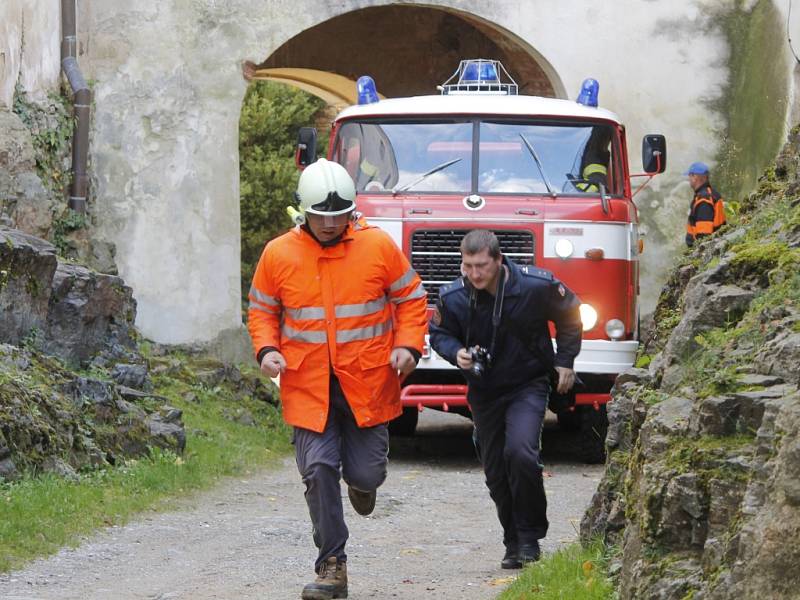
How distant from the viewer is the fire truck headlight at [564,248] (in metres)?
11.7

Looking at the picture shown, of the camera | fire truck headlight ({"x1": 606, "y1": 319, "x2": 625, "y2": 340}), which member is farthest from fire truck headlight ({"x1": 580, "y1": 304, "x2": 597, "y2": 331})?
the camera

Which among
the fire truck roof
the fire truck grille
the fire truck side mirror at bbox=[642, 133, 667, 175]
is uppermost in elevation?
the fire truck roof

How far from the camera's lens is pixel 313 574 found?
724 centimetres

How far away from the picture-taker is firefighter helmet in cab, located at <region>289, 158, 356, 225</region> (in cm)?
663

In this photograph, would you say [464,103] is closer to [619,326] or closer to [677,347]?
[619,326]

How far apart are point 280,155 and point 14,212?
1527 centimetres

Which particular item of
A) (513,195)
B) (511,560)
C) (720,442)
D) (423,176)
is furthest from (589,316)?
(720,442)

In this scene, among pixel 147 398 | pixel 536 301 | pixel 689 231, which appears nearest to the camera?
pixel 536 301

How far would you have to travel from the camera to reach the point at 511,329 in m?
7.36

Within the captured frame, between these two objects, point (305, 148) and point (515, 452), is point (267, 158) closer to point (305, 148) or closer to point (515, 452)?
point (305, 148)

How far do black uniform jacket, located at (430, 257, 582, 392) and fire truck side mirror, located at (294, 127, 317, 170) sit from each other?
5.49 meters

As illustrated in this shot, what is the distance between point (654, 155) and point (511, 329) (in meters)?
5.59

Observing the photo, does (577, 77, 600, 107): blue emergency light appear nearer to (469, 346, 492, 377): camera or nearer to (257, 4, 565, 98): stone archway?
(469, 346, 492, 377): camera

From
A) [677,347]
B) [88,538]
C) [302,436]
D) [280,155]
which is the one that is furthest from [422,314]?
[280,155]
